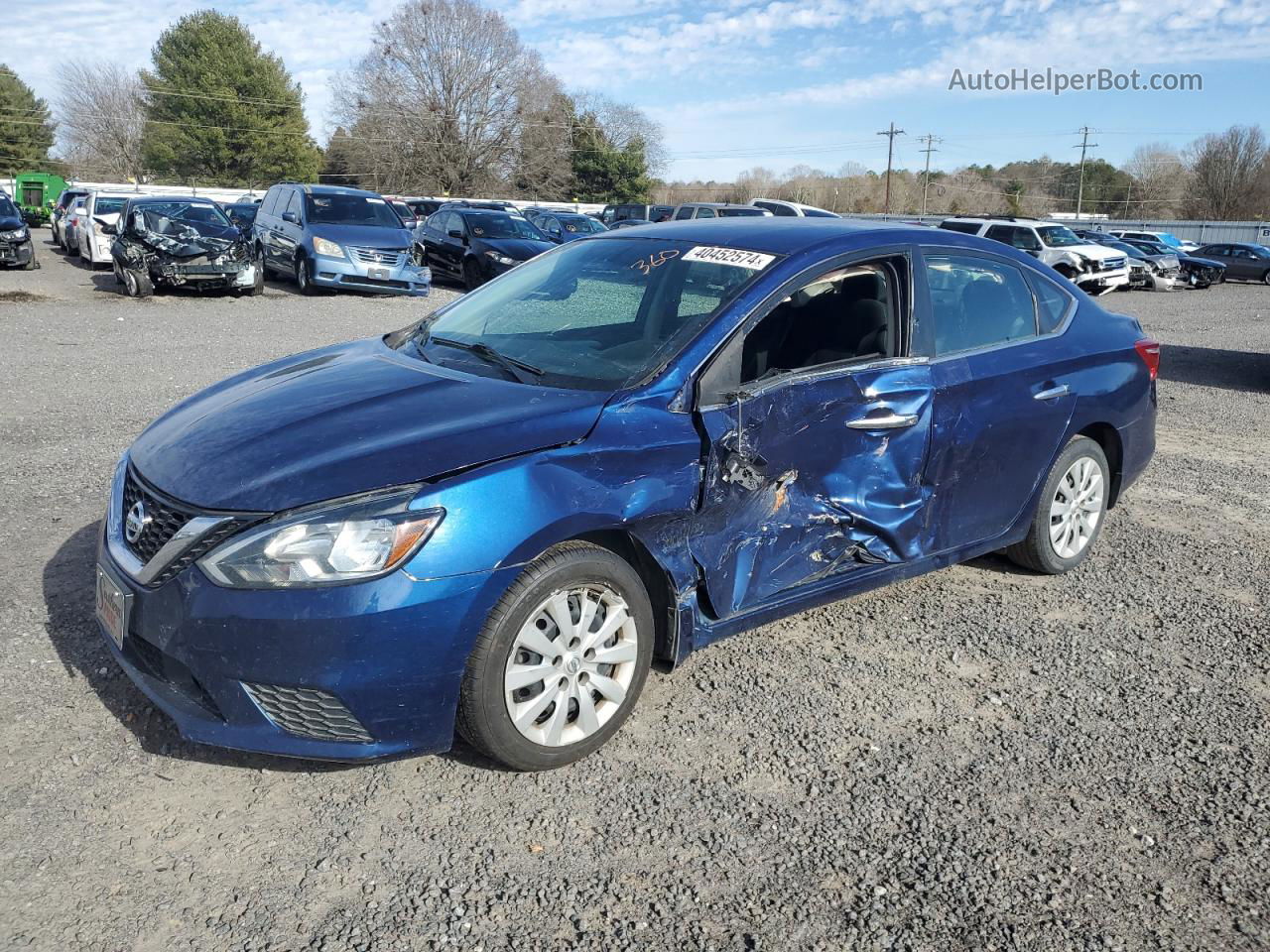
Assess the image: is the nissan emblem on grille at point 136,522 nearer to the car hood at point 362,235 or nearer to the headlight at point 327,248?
the headlight at point 327,248

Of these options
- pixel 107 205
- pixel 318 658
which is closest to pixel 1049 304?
pixel 318 658

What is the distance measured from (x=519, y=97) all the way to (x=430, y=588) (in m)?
69.6

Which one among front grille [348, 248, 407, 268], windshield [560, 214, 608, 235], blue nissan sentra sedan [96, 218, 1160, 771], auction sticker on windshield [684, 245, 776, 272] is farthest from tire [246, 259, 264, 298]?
auction sticker on windshield [684, 245, 776, 272]

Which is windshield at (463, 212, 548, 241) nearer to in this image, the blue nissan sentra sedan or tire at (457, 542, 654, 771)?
the blue nissan sentra sedan

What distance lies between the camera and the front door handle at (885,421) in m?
3.88

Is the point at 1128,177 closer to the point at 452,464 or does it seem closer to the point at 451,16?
the point at 451,16

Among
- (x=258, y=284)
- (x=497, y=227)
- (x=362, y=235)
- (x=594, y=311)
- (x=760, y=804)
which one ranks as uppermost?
(x=497, y=227)

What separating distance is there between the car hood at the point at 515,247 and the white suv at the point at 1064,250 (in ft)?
35.4

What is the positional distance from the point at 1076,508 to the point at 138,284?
15.3 meters

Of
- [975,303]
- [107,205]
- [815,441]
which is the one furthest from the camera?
[107,205]

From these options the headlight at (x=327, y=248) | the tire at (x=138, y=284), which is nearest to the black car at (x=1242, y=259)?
the headlight at (x=327, y=248)

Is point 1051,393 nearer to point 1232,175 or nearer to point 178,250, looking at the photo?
point 178,250

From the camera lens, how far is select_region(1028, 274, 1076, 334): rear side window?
190 inches

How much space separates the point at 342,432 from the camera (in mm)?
3232
